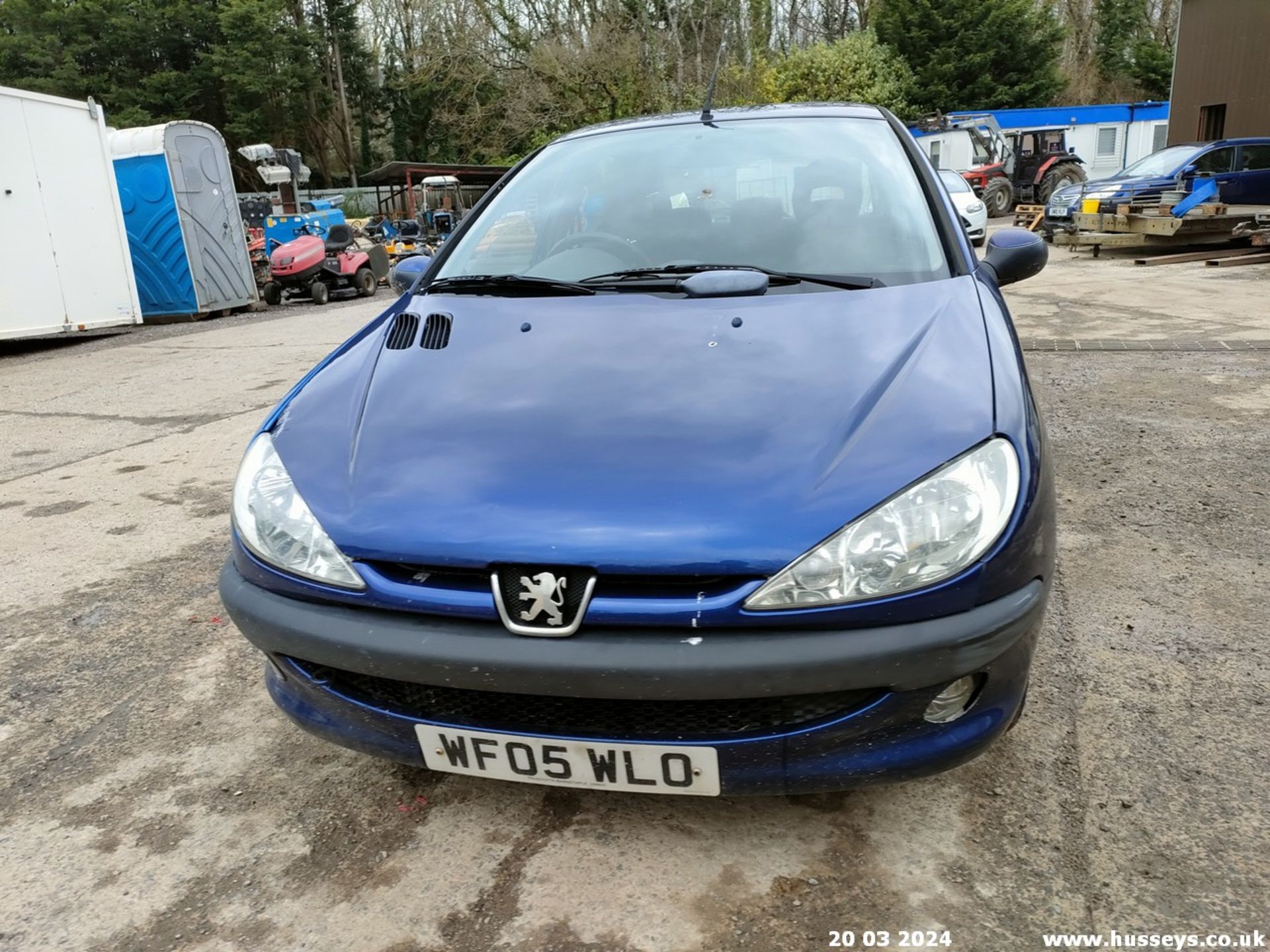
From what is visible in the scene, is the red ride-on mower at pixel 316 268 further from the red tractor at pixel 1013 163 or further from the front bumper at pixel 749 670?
the red tractor at pixel 1013 163

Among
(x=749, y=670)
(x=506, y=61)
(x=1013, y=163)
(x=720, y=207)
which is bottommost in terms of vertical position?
(x=749, y=670)

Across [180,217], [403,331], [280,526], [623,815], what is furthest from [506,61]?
[623,815]

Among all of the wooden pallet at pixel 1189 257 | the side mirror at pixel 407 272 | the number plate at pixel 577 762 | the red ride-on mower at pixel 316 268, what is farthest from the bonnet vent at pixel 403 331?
the wooden pallet at pixel 1189 257

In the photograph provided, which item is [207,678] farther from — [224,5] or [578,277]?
[224,5]

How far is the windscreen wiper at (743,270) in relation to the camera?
2273 mm

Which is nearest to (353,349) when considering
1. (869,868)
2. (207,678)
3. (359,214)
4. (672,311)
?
(672,311)

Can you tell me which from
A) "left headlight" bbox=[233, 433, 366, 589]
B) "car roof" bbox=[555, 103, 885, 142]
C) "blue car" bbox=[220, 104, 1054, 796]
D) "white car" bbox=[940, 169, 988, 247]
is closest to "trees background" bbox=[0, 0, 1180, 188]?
"white car" bbox=[940, 169, 988, 247]

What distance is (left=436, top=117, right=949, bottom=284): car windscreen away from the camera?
2441 mm

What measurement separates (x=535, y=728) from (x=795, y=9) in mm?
38001

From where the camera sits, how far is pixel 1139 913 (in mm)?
1590

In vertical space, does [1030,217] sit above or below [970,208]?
below

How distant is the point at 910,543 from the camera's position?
1.55 m

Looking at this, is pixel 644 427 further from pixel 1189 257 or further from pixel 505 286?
pixel 1189 257

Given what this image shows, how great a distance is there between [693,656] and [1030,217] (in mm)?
17162
